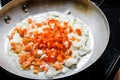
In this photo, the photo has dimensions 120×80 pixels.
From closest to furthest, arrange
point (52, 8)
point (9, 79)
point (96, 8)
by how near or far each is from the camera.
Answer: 1. point (9, 79)
2. point (96, 8)
3. point (52, 8)

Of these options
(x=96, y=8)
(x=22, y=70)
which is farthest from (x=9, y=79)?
(x=96, y=8)

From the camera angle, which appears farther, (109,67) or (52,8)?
(52,8)

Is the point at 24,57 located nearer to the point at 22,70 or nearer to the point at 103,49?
the point at 22,70

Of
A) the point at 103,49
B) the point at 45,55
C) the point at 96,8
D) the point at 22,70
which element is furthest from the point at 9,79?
the point at 96,8

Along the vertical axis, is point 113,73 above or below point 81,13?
below

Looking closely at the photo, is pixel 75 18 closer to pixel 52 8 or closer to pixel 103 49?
pixel 52 8

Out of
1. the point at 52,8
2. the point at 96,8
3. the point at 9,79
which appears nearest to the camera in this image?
the point at 9,79
